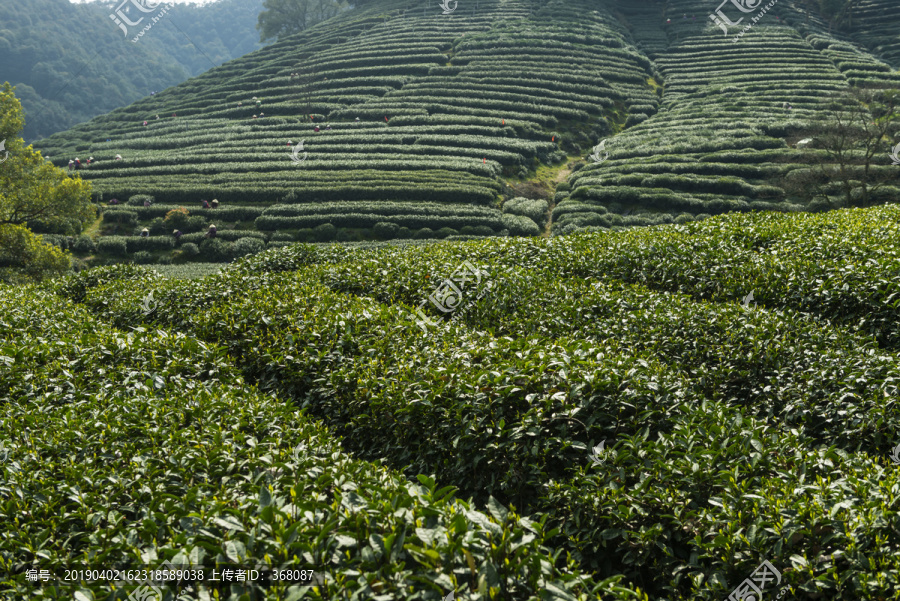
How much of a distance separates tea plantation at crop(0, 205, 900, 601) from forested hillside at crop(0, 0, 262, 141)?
12815cm

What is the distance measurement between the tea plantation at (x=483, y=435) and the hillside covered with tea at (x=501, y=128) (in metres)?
22.9

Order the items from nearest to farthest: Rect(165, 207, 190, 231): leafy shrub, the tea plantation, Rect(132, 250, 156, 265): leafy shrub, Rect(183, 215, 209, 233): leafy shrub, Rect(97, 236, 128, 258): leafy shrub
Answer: the tea plantation → Rect(132, 250, 156, 265): leafy shrub → Rect(97, 236, 128, 258): leafy shrub → Rect(165, 207, 190, 231): leafy shrub → Rect(183, 215, 209, 233): leafy shrub

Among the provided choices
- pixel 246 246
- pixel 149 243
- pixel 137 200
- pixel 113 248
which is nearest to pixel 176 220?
pixel 149 243

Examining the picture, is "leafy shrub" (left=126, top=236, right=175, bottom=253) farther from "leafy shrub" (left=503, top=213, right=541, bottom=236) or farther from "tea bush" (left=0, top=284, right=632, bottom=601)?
"tea bush" (left=0, top=284, right=632, bottom=601)

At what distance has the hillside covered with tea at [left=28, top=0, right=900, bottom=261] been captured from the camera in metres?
33.6

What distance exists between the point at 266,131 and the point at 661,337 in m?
50.8

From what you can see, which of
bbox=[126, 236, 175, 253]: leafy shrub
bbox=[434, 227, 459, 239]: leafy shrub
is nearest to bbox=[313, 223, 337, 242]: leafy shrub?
bbox=[434, 227, 459, 239]: leafy shrub

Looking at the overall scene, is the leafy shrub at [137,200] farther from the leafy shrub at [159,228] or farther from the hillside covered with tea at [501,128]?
the leafy shrub at [159,228]

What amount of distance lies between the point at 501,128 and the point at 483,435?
45.1 metres

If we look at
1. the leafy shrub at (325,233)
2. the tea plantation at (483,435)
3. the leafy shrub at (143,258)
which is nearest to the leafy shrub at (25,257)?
the leafy shrub at (143,258)

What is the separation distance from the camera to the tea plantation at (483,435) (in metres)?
3.28

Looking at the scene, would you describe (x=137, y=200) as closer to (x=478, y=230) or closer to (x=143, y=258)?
(x=143, y=258)

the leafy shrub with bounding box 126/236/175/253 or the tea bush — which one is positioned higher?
the tea bush

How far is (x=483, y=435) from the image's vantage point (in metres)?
5.11
